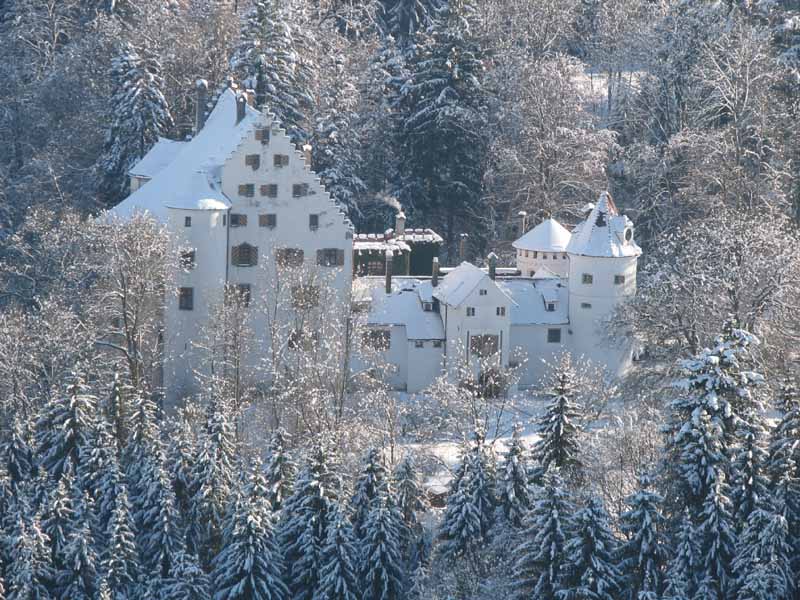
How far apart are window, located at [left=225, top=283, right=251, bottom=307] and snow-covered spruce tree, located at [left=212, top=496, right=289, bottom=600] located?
1270 cm

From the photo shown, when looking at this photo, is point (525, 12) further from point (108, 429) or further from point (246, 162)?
point (108, 429)

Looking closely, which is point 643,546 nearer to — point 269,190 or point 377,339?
point 377,339

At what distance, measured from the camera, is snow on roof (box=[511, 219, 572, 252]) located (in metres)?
67.3

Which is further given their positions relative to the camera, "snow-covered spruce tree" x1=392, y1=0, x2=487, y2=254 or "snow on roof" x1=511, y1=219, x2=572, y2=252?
"snow-covered spruce tree" x1=392, y1=0, x2=487, y2=254

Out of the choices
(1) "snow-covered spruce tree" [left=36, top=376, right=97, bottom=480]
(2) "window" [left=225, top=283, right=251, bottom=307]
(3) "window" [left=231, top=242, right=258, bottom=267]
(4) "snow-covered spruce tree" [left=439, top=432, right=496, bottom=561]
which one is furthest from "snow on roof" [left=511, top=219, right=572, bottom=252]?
(1) "snow-covered spruce tree" [left=36, top=376, right=97, bottom=480]

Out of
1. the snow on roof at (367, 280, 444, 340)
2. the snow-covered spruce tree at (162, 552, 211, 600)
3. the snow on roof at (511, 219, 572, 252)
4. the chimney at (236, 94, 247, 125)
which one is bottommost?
the snow-covered spruce tree at (162, 552, 211, 600)

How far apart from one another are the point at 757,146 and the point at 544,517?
37.6 meters

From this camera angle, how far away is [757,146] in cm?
7362

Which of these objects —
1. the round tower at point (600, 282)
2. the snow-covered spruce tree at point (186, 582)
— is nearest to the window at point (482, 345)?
the round tower at point (600, 282)

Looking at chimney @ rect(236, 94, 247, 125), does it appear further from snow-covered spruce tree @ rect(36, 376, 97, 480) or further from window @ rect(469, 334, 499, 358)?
snow-covered spruce tree @ rect(36, 376, 97, 480)

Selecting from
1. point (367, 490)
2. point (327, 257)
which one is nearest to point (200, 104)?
point (327, 257)

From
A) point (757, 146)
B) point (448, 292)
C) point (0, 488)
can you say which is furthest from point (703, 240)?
point (0, 488)

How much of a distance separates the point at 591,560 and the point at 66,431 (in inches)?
785

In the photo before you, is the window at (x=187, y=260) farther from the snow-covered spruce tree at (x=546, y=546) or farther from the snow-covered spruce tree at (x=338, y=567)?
the snow-covered spruce tree at (x=546, y=546)
